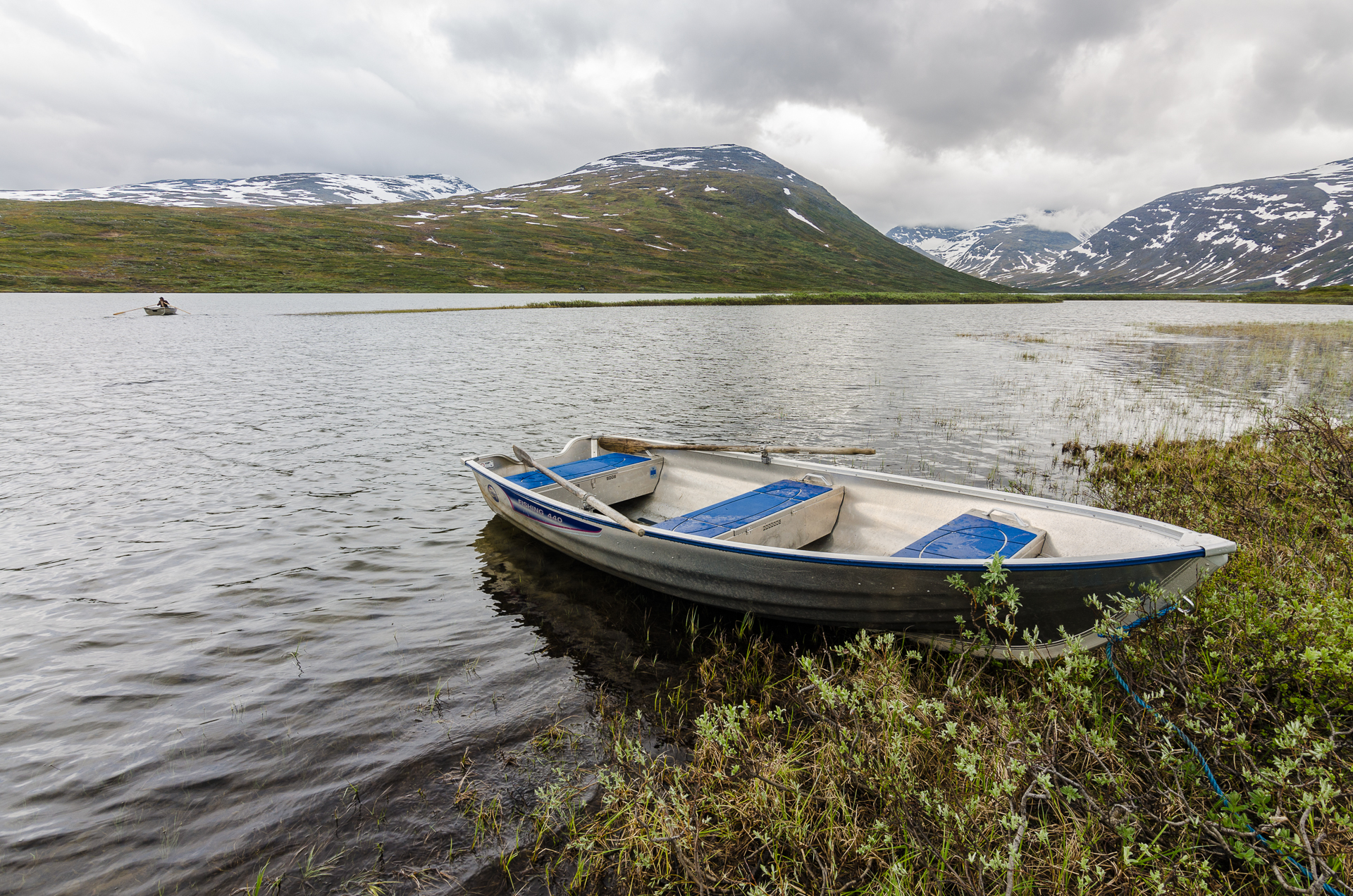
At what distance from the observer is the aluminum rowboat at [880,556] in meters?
5.53

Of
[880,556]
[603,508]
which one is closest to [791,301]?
[603,508]

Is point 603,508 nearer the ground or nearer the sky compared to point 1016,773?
nearer the sky

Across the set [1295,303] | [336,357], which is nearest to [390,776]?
[336,357]

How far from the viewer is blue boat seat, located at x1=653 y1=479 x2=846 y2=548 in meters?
7.69

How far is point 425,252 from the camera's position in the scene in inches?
4921

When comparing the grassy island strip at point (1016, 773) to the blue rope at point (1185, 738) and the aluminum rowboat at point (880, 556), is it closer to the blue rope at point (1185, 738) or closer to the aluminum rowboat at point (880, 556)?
the blue rope at point (1185, 738)

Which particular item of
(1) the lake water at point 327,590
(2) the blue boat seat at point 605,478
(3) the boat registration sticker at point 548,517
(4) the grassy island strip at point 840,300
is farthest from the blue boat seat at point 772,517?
(4) the grassy island strip at point 840,300

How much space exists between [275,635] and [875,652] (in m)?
7.39

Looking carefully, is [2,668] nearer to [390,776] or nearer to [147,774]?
[147,774]

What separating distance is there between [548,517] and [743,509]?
2.91 m

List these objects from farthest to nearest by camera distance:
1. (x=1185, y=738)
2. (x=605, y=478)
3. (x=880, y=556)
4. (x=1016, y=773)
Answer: (x=605, y=478), (x=880, y=556), (x=1016, y=773), (x=1185, y=738)

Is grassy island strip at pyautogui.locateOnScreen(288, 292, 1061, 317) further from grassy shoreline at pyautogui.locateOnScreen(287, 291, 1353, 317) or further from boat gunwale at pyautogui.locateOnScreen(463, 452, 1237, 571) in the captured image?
boat gunwale at pyautogui.locateOnScreen(463, 452, 1237, 571)

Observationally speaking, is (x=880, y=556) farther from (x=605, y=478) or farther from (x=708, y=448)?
(x=605, y=478)

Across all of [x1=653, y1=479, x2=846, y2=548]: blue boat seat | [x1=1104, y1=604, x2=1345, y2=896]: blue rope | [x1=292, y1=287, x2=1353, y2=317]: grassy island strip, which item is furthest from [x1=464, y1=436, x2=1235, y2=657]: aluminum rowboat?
[x1=292, y1=287, x2=1353, y2=317]: grassy island strip
